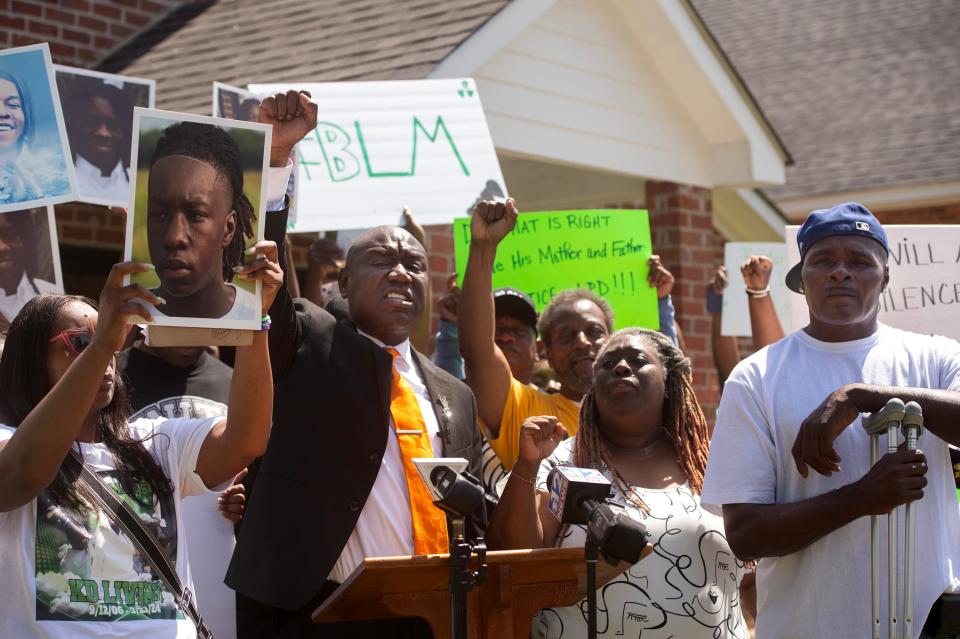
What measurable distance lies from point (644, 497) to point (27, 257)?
2.20m

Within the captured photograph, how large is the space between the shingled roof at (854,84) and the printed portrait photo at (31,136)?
9564 mm

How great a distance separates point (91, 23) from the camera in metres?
8.53

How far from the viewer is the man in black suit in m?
3.62

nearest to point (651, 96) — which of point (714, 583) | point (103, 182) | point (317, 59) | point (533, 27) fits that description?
point (533, 27)

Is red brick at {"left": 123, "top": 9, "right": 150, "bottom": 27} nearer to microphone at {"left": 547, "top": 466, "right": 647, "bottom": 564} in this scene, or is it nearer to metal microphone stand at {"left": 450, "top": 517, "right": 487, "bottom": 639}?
microphone at {"left": 547, "top": 466, "right": 647, "bottom": 564}

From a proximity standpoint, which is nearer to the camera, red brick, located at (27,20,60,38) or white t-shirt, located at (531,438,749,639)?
white t-shirt, located at (531,438,749,639)

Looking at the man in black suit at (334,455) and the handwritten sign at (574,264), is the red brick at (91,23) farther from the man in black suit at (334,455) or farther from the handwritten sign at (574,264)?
the man in black suit at (334,455)

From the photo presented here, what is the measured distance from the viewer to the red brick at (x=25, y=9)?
791 cm

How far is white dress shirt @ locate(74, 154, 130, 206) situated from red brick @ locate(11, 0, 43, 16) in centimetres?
347

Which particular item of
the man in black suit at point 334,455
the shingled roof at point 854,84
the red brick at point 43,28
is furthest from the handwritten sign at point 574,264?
the shingled roof at point 854,84

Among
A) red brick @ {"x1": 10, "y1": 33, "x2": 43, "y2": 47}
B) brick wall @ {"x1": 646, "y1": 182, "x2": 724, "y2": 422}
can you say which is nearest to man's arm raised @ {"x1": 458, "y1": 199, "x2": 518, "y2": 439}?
brick wall @ {"x1": 646, "y1": 182, "x2": 724, "y2": 422}

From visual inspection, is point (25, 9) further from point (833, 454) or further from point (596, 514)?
point (833, 454)

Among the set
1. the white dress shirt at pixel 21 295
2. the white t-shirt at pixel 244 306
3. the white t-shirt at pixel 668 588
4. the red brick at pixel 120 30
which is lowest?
the white t-shirt at pixel 668 588

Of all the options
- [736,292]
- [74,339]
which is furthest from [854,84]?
[74,339]
